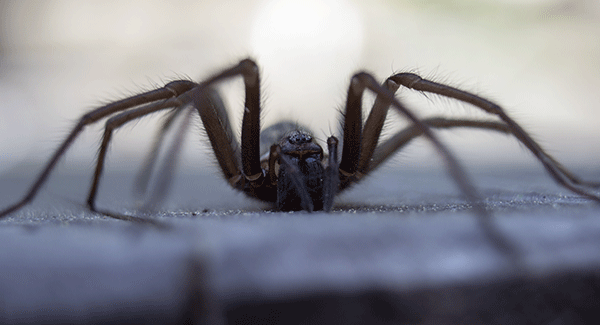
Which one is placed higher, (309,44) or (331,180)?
(309,44)

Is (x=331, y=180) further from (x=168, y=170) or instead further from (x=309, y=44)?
(x=309, y=44)

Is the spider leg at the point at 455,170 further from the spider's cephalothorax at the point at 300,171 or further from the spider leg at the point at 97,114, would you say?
the spider leg at the point at 97,114

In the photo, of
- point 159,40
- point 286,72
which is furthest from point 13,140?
point 286,72

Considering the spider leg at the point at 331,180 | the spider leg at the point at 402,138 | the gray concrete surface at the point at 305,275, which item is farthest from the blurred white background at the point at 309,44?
the gray concrete surface at the point at 305,275

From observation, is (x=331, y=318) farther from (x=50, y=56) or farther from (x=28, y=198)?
(x=50, y=56)

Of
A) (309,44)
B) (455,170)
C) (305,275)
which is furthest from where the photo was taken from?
(309,44)

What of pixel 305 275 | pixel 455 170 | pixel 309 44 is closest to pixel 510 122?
pixel 455 170
